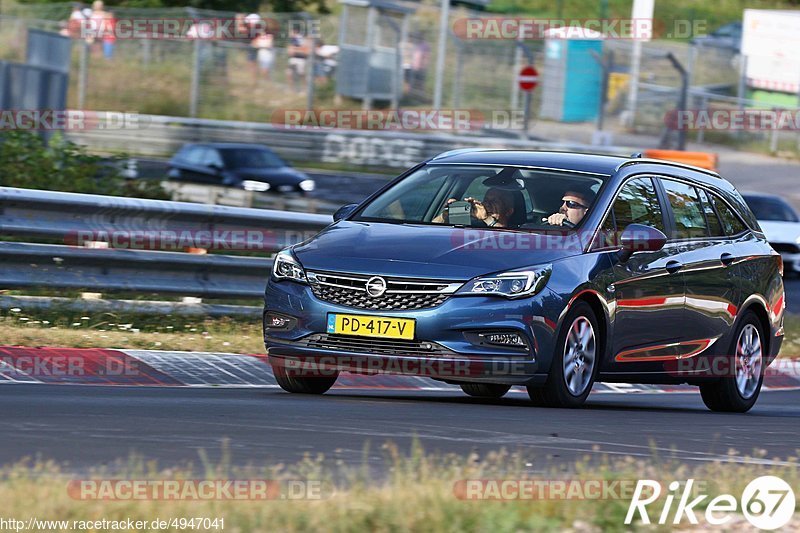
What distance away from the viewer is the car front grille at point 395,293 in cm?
854

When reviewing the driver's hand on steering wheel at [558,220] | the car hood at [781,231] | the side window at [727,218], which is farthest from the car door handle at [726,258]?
the car hood at [781,231]

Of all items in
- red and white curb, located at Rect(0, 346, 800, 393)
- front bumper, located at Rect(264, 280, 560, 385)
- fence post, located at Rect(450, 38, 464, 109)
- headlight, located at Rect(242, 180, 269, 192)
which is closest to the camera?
front bumper, located at Rect(264, 280, 560, 385)

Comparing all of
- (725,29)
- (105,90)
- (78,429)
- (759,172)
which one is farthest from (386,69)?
(78,429)

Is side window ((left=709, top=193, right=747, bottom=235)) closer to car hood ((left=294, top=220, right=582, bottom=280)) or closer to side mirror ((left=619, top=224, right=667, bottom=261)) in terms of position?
side mirror ((left=619, top=224, right=667, bottom=261))

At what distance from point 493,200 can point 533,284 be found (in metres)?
1.04

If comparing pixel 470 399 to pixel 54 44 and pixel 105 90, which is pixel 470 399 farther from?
pixel 105 90

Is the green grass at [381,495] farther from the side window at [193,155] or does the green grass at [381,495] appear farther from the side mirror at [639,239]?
the side window at [193,155]

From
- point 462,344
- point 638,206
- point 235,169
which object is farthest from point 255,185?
point 462,344

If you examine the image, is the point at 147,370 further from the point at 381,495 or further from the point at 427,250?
the point at 381,495

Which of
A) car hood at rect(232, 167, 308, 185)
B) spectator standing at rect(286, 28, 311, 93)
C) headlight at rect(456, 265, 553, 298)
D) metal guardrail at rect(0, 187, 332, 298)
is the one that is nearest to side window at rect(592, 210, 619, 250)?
headlight at rect(456, 265, 553, 298)

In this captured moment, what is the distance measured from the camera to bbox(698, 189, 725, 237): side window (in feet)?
35.2

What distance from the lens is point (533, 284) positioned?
8.65 meters

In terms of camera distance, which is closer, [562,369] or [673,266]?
[562,369]

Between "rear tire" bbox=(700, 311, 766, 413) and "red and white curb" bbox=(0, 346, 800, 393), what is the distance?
1.85 m
